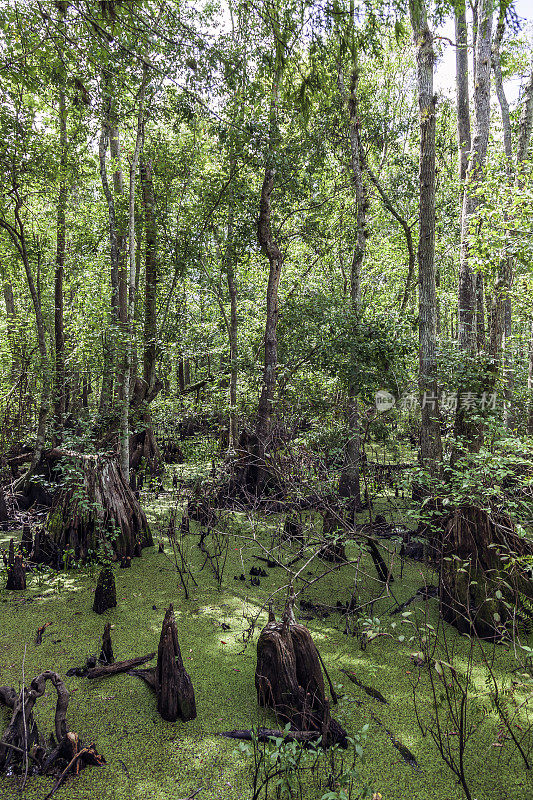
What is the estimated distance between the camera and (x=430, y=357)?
16.6ft

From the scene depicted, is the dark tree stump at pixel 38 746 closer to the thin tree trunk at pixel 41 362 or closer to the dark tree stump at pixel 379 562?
the dark tree stump at pixel 379 562

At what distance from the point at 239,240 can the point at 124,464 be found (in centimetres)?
439

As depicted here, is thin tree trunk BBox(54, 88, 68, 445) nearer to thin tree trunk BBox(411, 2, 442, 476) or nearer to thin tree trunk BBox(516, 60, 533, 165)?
thin tree trunk BBox(411, 2, 442, 476)

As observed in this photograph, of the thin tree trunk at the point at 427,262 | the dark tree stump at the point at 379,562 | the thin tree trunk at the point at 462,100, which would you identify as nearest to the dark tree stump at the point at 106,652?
the dark tree stump at the point at 379,562

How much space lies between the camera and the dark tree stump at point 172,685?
2500 millimetres

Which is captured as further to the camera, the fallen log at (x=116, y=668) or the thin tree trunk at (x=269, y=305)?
the thin tree trunk at (x=269, y=305)

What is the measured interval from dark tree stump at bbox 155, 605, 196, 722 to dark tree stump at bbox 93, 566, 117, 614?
3.92 feet

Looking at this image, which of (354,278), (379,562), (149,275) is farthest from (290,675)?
(149,275)

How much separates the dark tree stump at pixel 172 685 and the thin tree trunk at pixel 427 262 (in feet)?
11.2

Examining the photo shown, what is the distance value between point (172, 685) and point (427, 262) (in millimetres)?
4843

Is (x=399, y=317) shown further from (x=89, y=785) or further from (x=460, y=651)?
(x=89, y=785)

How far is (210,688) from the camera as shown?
2.78 metres

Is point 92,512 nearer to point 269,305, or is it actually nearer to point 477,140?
point 269,305

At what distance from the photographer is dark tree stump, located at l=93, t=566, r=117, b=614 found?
144 inches
